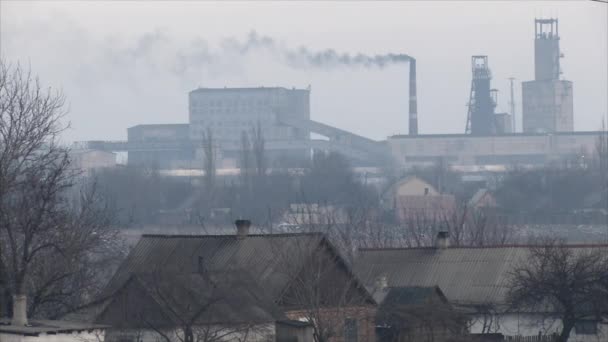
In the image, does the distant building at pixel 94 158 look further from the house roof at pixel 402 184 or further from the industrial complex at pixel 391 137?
the house roof at pixel 402 184

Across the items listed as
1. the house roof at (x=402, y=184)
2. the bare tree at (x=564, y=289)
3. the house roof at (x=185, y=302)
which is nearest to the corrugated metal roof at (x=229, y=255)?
→ the house roof at (x=185, y=302)

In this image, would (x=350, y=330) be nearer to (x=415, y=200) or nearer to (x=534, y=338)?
(x=534, y=338)

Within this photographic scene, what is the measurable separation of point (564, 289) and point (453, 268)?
5.01m

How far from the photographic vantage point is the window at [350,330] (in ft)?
75.7

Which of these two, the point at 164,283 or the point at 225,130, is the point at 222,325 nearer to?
the point at 164,283

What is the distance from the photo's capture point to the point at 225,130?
446 feet

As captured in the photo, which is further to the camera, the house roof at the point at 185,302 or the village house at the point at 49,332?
the house roof at the point at 185,302

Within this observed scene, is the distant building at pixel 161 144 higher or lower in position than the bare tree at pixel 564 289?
higher

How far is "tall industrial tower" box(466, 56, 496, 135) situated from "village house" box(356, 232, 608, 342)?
10448 centimetres

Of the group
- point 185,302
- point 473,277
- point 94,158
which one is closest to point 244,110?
point 94,158

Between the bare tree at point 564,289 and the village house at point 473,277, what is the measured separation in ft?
1.27

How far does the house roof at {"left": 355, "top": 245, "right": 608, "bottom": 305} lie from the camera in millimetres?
26438

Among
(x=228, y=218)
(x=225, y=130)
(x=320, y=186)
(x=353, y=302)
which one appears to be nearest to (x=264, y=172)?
Result: (x=320, y=186)

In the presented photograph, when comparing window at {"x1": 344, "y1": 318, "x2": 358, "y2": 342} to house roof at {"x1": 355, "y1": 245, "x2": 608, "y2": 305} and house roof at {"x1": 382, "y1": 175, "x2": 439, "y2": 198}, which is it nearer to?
house roof at {"x1": 355, "y1": 245, "x2": 608, "y2": 305}
